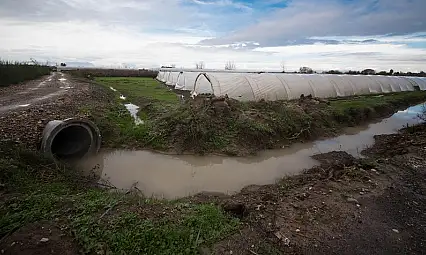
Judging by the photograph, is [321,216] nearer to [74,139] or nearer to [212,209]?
[212,209]

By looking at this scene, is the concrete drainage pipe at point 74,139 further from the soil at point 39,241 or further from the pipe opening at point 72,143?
the soil at point 39,241

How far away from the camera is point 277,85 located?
18.0 metres

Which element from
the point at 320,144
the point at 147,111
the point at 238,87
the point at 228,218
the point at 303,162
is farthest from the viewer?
the point at 238,87

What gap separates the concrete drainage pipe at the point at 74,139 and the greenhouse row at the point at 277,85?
890cm

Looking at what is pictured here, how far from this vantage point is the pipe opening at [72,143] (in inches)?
345

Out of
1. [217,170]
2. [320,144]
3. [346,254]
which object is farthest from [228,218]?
[320,144]

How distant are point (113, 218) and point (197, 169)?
4.19m

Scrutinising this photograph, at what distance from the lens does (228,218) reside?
4.79m

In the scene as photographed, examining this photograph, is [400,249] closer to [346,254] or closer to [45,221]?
[346,254]

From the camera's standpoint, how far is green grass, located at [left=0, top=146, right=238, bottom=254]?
3.90m

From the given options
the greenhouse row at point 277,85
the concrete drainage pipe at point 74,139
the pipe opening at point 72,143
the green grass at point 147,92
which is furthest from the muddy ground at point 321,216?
the green grass at point 147,92

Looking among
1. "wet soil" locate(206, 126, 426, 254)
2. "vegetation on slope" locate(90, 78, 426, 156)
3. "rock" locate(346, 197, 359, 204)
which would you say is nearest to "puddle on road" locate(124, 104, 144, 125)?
"vegetation on slope" locate(90, 78, 426, 156)

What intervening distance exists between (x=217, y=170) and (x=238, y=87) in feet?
30.5

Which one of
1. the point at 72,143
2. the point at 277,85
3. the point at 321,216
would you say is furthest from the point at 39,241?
the point at 277,85
